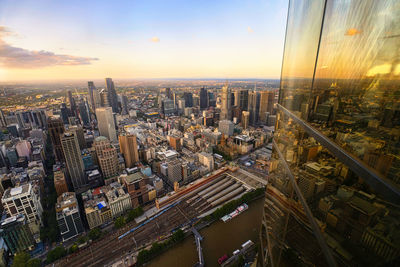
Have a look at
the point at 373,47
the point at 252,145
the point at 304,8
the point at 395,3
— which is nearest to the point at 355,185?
the point at 373,47

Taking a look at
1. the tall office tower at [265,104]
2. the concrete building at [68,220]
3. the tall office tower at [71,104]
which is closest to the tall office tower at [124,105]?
the tall office tower at [71,104]

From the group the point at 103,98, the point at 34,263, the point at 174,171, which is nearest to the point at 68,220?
the point at 34,263

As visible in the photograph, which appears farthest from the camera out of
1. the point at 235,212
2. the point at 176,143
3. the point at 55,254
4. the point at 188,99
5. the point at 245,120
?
the point at 188,99

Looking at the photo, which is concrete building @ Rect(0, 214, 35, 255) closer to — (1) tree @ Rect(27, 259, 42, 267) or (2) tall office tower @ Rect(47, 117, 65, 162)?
(1) tree @ Rect(27, 259, 42, 267)

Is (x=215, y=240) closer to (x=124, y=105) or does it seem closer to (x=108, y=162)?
(x=108, y=162)

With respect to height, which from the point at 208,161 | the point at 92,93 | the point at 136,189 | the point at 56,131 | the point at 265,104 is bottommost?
the point at 208,161
